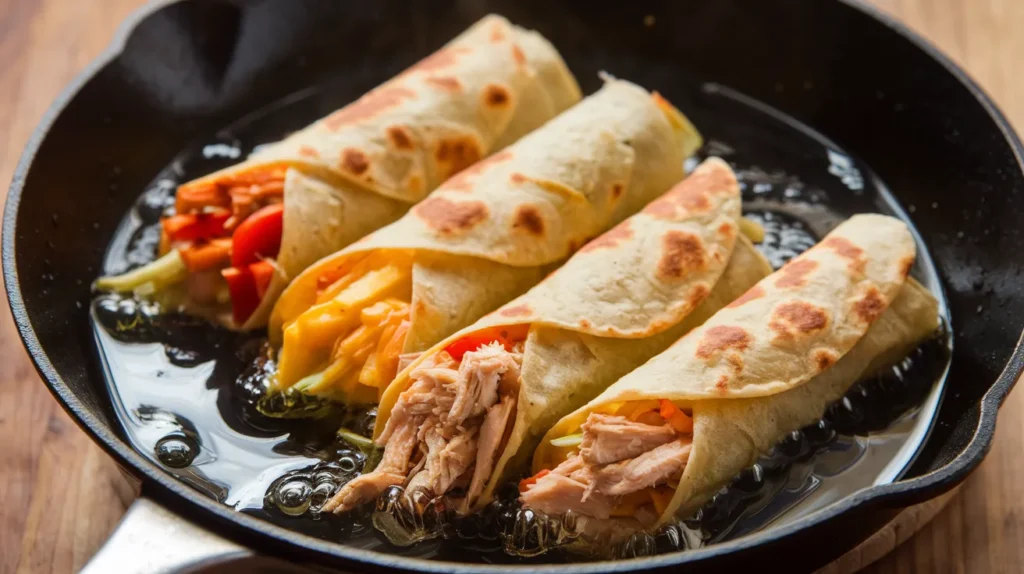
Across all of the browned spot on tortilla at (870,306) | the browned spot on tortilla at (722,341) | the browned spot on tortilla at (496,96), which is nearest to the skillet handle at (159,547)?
the browned spot on tortilla at (722,341)

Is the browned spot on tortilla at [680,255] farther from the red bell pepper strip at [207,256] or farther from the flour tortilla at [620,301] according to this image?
the red bell pepper strip at [207,256]

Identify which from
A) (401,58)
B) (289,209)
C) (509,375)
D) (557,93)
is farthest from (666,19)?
(509,375)

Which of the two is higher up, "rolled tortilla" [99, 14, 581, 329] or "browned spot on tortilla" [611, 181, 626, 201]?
"rolled tortilla" [99, 14, 581, 329]

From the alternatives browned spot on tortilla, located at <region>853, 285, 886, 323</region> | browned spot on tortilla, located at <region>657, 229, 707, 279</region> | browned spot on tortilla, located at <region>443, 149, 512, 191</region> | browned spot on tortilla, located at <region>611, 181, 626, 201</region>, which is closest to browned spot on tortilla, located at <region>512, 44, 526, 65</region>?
browned spot on tortilla, located at <region>443, 149, 512, 191</region>

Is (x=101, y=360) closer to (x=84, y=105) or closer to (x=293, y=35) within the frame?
(x=84, y=105)

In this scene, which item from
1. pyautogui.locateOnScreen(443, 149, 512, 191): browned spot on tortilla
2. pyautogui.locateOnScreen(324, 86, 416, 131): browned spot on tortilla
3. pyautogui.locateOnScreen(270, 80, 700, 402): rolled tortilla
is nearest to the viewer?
pyautogui.locateOnScreen(270, 80, 700, 402): rolled tortilla

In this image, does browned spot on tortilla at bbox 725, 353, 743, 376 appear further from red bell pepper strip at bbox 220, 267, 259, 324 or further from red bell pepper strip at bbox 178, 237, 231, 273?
red bell pepper strip at bbox 178, 237, 231, 273
